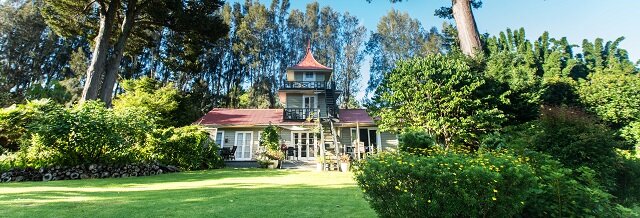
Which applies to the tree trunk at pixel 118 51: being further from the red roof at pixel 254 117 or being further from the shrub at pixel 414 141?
the shrub at pixel 414 141

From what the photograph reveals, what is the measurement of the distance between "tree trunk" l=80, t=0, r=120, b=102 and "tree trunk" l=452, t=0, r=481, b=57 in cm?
1674

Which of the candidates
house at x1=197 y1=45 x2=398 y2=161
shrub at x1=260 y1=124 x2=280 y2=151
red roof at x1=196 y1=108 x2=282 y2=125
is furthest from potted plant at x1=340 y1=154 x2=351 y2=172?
red roof at x1=196 y1=108 x2=282 y2=125

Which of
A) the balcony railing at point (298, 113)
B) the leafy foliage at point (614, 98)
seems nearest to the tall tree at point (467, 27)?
the leafy foliage at point (614, 98)

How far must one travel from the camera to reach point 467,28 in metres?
12.5

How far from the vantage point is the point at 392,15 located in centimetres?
3972

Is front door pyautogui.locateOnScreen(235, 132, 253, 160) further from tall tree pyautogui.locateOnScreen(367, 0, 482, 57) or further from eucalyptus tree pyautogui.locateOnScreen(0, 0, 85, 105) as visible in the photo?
eucalyptus tree pyautogui.locateOnScreen(0, 0, 85, 105)

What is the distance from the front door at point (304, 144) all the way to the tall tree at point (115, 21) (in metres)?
8.07

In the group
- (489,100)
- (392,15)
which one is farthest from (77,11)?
(392,15)

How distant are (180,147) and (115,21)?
32.1 ft

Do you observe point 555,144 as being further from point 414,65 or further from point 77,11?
point 77,11

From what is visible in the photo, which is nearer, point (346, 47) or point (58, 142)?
point (58, 142)

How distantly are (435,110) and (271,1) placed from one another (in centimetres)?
3188

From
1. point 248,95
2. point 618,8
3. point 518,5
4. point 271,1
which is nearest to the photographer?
point 618,8

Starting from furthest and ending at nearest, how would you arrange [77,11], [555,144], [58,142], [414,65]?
1. [77,11]
2. [414,65]
3. [58,142]
4. [555,144]
